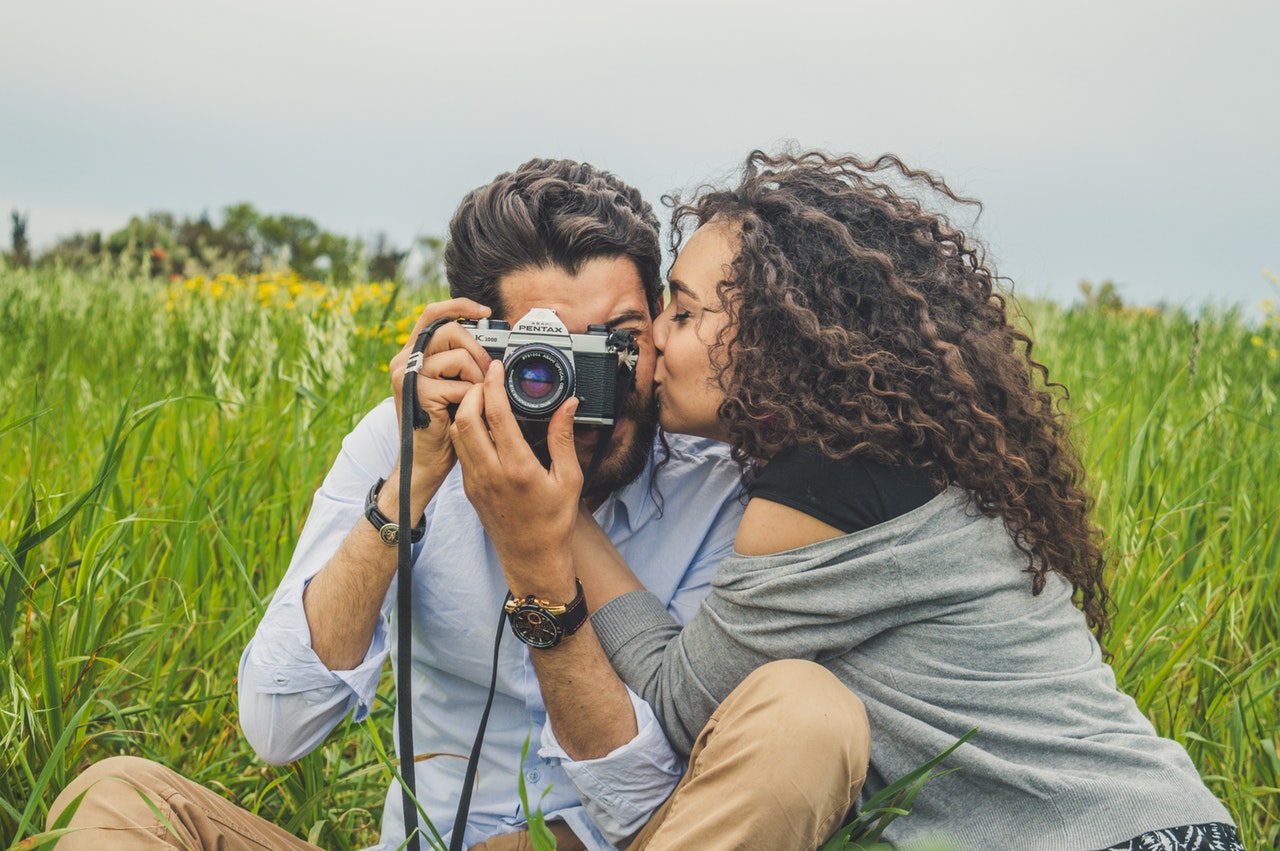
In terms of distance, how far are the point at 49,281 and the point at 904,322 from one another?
20.5ft

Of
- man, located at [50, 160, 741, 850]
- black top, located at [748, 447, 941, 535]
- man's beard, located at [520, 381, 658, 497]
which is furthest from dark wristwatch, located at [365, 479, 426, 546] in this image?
black top, located at [748, 447, 941, 535]

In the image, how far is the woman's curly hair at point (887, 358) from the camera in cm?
147

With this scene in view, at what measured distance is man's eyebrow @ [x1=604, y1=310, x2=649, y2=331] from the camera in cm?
186

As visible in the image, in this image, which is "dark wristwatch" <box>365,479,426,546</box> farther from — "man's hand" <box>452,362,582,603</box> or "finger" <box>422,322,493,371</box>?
"finger" <box>422,322,493,371</box>

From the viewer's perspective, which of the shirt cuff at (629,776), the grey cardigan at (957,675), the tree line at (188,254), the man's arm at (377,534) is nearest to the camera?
the grey cardigan at (957,675)

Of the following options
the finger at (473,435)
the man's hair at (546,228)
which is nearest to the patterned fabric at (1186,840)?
the finger at (473,435)

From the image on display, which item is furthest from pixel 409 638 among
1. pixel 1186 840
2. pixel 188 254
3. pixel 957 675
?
pixel 188 254

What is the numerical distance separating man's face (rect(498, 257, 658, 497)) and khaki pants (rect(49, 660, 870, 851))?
0.59 metres

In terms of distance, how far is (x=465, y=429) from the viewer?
156cm

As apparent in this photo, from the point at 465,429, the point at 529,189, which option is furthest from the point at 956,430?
the point at 529,189

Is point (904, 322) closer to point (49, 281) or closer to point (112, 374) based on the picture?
point (112, 374)

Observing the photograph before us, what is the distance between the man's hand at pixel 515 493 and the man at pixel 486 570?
0.08 ft

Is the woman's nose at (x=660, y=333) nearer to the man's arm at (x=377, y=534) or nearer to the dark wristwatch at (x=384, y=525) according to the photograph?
the man's arm at (x=377, y=534)

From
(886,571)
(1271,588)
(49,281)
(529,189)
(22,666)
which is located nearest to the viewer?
(886,571)
